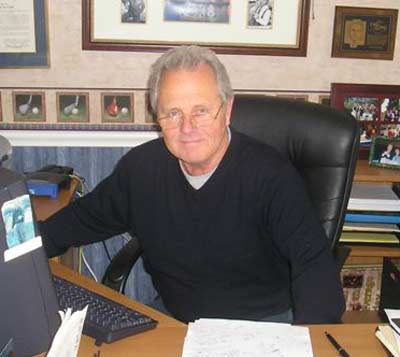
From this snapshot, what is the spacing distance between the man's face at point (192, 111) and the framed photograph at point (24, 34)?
40.9 inches

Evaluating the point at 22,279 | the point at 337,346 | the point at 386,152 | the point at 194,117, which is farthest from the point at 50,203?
the point at 386,152

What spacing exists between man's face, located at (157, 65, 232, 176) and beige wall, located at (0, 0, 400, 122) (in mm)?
946

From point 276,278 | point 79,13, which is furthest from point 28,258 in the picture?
point 79,13

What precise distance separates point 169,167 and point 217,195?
161 mm

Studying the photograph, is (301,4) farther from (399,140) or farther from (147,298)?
(147,298)

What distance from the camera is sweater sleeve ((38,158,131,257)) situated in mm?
1531

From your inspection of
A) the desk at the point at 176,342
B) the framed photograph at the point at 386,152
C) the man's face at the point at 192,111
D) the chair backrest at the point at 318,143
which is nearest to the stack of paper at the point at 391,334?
the desk at the point at 176,342

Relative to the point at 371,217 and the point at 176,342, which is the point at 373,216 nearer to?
the point at 371,217

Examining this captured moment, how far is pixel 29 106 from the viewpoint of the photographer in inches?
89.4

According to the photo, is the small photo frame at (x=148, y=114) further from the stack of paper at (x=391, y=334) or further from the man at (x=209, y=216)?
the stack of paper at (x=391, y=334)

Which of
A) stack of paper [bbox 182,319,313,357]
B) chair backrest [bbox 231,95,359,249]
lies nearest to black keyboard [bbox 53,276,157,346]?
stack of paper [bbox 182,319,313,357]

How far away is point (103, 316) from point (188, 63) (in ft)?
1.92

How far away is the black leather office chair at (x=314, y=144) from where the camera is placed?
1.52 metres

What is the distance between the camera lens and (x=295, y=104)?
158cm
